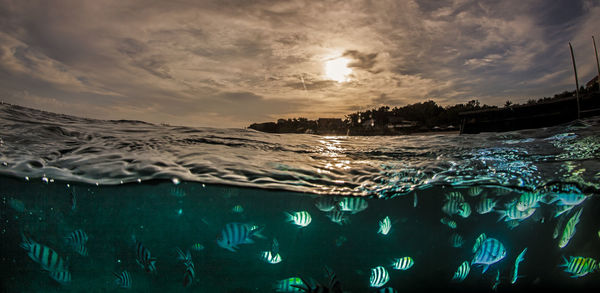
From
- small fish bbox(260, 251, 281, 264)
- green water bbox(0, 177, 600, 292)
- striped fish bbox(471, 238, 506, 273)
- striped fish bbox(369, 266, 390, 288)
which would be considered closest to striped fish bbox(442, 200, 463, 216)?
striped fish bbox(471, 238, 506, 273)

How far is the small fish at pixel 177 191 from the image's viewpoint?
10620 millimetres

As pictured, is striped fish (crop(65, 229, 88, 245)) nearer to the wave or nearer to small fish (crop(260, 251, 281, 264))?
small fish (crop(260, 251, 281, 264))

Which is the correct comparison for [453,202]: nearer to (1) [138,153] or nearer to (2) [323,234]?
(1) [138,153]

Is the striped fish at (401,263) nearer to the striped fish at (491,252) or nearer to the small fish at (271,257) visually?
the striped fish at (491,252)

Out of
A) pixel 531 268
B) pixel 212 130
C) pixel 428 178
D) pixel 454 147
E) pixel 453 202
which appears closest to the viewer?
pixel 453 202

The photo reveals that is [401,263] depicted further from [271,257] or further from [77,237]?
[77,237]

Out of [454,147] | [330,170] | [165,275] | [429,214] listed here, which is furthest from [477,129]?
[165,275]

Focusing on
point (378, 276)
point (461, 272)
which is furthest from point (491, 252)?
point (378, 276)

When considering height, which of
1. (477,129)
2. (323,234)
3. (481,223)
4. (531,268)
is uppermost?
(477,129)

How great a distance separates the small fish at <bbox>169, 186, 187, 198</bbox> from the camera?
1062cm

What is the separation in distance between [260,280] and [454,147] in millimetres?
13640

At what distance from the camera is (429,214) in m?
16.4

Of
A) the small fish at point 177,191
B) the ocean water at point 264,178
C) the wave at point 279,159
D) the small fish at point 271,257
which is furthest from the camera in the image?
the small fish at point 177,191

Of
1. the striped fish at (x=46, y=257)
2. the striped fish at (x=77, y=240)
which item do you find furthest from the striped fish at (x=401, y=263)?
the striped fish at (x=46, y=257)
